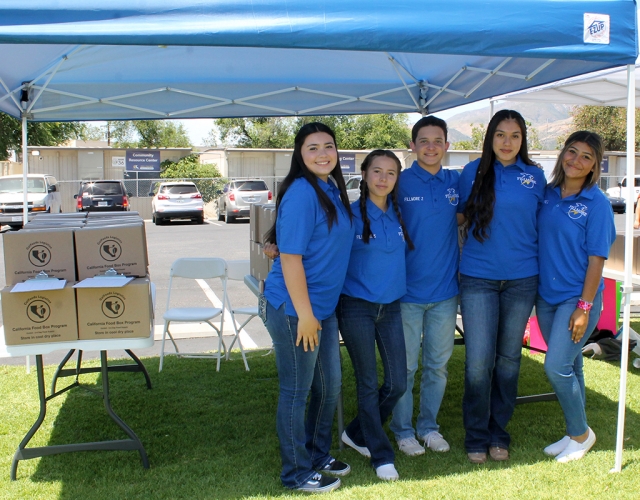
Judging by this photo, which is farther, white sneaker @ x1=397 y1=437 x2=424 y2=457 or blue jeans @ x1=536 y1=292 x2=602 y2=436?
white sneaker @ x1=397 y1=437 x2=424 y2=457

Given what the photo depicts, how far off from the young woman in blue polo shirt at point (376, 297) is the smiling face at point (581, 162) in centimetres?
Answer: 91

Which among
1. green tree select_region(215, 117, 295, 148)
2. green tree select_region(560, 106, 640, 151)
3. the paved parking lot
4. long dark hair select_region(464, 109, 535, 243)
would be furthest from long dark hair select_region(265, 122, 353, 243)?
green tree select_region(215, 117, 295, 148)

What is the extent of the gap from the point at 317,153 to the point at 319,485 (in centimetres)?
160

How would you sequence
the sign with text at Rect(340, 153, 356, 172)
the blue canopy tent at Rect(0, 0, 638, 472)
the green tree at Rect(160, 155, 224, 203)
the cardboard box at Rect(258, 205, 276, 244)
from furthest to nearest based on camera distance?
1. the green tree at Rect(160, 155, 224, 203)
2. the sign with text at Rect(340, 153, 356, 172)
3. the cardboard box at Rect(258, 205, 276, 244)
4. the blue canopy tent at Rect(0, 0, 638, 472)

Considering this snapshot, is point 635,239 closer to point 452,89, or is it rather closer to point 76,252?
point 452,89

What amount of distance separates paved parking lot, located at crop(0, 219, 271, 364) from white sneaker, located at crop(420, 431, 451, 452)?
270cm

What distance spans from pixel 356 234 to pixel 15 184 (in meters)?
18.1

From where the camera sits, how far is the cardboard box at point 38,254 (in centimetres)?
313

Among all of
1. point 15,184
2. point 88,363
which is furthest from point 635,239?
point 15,184

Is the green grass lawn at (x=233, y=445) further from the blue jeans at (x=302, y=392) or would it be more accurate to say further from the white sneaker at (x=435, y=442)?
the blue jeans at (x=302, y=392)

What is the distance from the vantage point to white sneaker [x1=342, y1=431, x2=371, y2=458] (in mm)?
3465

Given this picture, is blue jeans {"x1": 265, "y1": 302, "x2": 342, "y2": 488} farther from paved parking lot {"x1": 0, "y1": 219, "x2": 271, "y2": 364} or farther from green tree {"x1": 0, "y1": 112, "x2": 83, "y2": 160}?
green tree {"x1": 0, "y1": 112, "x2": 83, "y2": 160}

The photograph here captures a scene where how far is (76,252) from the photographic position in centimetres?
323

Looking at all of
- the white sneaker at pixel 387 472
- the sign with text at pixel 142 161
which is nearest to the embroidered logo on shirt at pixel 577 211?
the white sneaker at pixel 387 472
